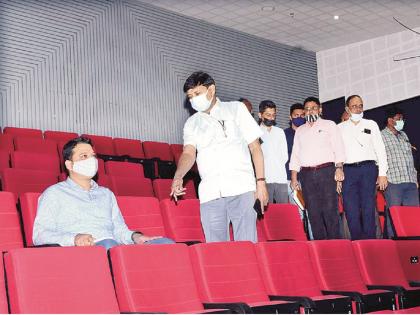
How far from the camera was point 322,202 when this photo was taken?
3365 millimetres

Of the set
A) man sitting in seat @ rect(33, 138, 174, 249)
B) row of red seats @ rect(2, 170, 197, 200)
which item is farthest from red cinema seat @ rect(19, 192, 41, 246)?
row of red seats @ rect(2, 170, 197, 200)

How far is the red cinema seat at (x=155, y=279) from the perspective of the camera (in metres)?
1.77

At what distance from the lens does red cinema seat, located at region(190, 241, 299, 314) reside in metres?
2.00

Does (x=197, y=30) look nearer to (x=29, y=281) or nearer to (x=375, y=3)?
(x=375, y=3)

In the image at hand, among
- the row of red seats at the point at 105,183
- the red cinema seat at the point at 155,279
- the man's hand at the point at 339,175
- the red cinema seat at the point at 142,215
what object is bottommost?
the red cinema seat at the point at 155,279

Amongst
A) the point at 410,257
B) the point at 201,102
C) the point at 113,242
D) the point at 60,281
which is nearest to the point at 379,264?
the point at 410,257

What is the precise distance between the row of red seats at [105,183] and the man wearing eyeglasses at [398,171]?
4.87 ft

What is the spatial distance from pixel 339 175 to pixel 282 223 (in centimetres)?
44

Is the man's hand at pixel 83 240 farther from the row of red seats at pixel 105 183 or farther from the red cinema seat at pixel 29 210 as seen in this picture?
the row of red seats at pixel 105 183

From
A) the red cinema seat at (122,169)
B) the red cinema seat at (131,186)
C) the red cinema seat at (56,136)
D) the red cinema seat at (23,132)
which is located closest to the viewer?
the red cinema seat at (131,186)

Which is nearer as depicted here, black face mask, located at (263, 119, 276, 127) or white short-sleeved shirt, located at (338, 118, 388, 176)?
white short-sleeved shirt, located at (338, 118, 388, 176)

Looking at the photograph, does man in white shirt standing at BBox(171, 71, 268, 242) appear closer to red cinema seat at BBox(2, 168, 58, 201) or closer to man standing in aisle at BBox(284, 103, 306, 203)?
red cinema seat at BBox(2, 168, 58, 201)

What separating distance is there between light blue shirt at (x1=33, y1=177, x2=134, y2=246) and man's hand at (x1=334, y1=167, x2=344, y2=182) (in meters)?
1.44

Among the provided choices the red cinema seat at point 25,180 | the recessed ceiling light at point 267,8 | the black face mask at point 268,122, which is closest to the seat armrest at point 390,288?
the black face mask at point 268,122
